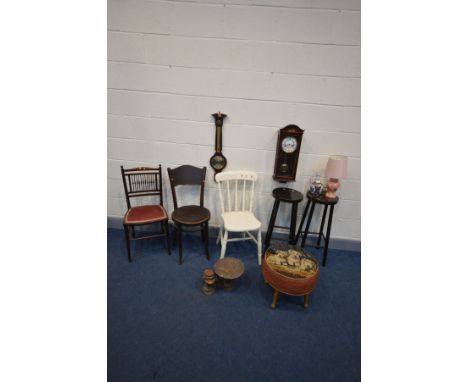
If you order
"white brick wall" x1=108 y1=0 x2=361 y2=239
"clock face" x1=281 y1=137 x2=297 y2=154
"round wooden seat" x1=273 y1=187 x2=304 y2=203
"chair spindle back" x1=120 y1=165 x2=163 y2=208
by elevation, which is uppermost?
"white brick wall" x1=108 y1=0 x2=361 y2=239

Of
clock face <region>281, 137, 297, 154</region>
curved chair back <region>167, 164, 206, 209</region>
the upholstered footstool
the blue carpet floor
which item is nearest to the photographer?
the blue carpet floor

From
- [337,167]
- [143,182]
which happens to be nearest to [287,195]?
[337,167]

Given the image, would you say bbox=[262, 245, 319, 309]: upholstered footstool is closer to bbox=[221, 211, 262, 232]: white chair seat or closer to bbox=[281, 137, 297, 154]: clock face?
bbox=[221, 211, 262, 232]: white chair seat

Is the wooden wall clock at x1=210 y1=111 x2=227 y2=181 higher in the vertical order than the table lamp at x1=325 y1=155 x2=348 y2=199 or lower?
higher

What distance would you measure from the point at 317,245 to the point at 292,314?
0.89 meters

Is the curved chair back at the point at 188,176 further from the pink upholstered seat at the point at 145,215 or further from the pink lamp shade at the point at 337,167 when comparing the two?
the pink lamp shade at the point at 337,167

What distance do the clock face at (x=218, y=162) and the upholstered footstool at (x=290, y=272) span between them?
1012 millimetres

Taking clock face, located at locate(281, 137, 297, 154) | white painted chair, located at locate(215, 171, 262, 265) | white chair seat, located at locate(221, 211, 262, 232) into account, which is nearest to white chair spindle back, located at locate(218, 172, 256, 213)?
white painted chair, located at locate(215, 171, 262, 265)

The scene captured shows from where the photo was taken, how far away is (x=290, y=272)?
1764 millimetres

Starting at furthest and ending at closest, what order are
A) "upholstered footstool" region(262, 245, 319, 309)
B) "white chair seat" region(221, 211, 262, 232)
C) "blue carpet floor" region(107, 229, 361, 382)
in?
"white chair seat" region(221, 211, 262, 232)
"upholstered footstool" region(262, 245, 319, 309)
"blue carpet floor" region(107, 229, 361, 382)

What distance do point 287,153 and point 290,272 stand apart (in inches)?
43.9

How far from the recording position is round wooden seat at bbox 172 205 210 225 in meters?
2.18

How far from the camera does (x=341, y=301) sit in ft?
6.48

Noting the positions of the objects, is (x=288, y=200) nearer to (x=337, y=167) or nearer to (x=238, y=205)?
(x=337, y=167)
